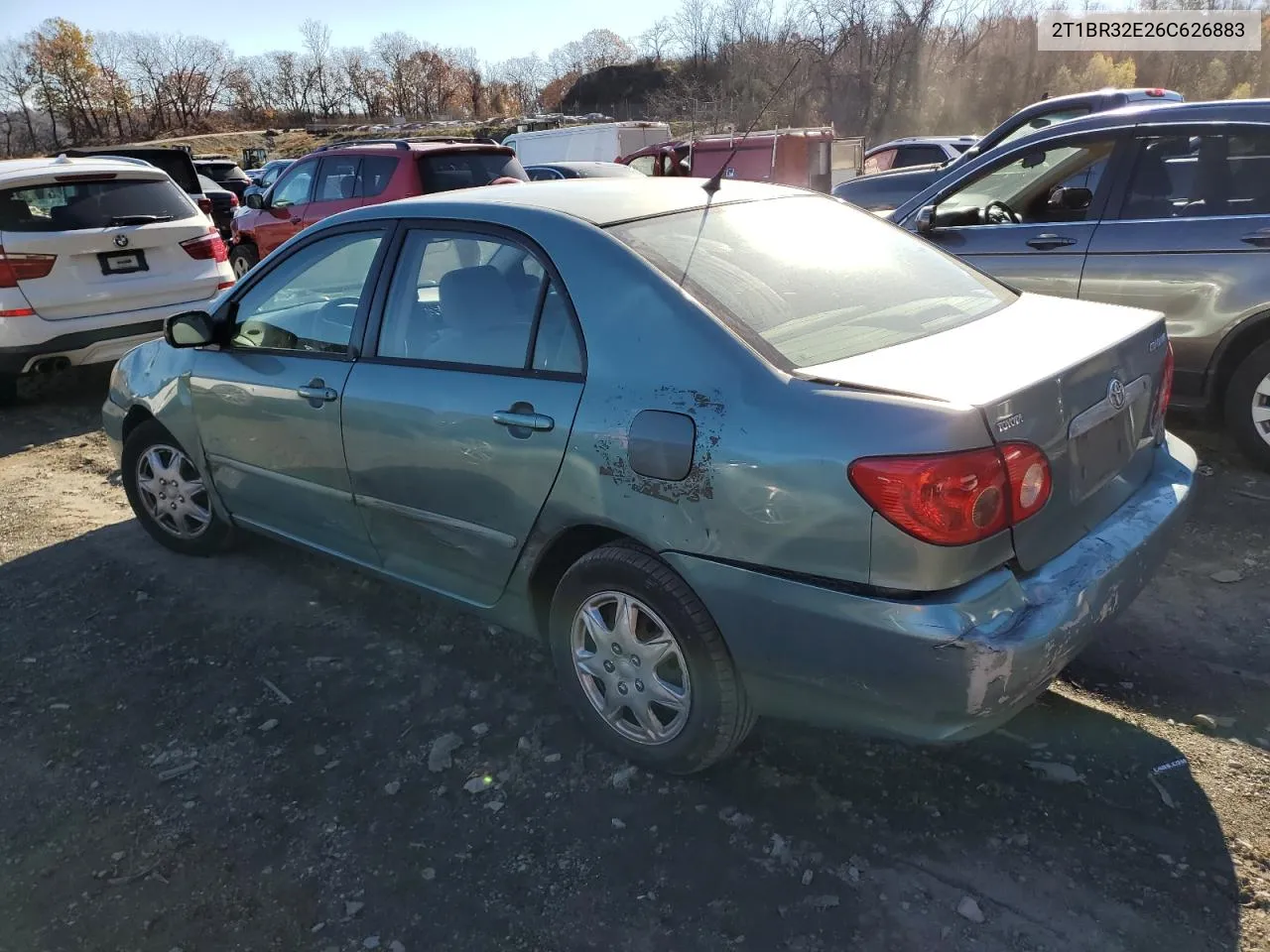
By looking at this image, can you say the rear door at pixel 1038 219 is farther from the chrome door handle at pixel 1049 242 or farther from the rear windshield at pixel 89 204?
the rear windshield at pixel 89 204

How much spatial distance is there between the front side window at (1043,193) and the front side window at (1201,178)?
233mm

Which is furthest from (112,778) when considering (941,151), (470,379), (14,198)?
(941,151)

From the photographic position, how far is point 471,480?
2891 millimetres

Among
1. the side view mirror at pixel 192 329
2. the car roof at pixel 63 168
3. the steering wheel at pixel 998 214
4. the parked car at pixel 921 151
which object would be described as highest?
the car roof at pixel 63 168

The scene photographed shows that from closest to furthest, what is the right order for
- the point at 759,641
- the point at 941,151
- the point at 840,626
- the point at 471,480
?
the point at 840,626 → the point at 759,641 → the point at 471,480 → the point at 941,151

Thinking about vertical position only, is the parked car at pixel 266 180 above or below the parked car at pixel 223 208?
above

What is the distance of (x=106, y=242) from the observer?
6832 mm

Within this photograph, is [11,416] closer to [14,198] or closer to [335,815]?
[14,198]

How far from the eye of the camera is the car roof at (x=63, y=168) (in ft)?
21.7

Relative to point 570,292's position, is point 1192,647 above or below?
below

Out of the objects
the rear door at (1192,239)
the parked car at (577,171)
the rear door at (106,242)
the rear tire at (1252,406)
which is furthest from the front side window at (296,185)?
the rear tire at (1252,406)

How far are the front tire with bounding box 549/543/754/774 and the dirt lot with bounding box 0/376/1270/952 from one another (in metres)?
0.15

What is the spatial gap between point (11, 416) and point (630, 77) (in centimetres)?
7557

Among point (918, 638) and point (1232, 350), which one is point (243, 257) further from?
point (918, 638)
